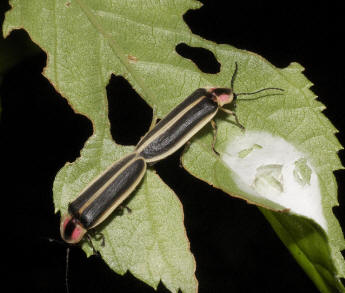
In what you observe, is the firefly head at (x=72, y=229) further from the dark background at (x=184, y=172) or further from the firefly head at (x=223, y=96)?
the firefly head at (x=223, y=96)

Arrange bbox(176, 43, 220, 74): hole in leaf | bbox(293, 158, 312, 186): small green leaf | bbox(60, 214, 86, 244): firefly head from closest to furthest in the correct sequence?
bbox(293, 158, 312, 186): small green leaf → bbox(60, 214, 86, 244): firefly head → bbox(176, 43, 220, 74): hole in leaf

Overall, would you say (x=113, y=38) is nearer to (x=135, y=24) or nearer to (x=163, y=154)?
(x=135, y=24)

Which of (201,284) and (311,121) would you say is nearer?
(311,121)

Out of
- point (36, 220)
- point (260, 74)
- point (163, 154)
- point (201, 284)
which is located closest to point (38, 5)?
point (163, 154)

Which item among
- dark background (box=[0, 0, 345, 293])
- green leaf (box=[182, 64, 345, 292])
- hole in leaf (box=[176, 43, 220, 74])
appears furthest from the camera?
dark background (box=[0, 0, 345, 293])

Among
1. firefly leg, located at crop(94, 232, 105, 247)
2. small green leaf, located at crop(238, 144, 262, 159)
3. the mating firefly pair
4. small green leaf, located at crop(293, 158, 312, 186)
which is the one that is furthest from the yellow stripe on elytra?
small green leaf, located at crop(293, 158, 312, 186)

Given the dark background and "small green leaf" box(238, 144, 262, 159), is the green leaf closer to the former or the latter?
"small green leaf" box(238, 144, 262, 159)

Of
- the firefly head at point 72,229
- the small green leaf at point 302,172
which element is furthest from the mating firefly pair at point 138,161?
the small green leaf at point 302,172
